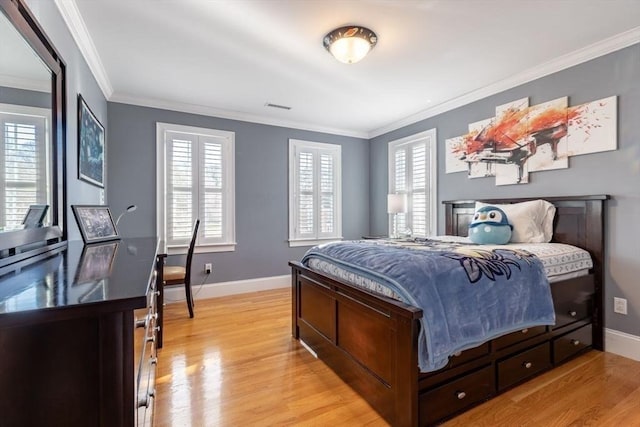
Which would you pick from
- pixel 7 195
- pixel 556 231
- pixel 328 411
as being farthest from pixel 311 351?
pixel 556 231

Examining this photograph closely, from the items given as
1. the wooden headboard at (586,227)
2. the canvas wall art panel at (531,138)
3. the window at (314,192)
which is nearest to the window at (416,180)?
the canvas wall art panel at (531,138)

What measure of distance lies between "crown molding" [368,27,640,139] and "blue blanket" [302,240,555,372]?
1855mm

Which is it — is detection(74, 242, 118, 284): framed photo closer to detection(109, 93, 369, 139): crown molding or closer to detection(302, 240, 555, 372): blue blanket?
detection(302, 240, 555, 372): blue blanket

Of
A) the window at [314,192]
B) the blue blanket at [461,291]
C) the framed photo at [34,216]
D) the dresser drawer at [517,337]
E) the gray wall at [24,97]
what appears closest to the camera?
the gray wall at [24,97]

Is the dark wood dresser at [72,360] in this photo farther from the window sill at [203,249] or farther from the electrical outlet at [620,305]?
the electrical outlet at [620,305]

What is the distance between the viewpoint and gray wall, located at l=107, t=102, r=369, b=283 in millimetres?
3602

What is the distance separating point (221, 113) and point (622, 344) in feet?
15.2

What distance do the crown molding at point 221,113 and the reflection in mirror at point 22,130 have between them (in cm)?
217

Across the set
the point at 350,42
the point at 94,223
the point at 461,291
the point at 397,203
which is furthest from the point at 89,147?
the point at 397,203

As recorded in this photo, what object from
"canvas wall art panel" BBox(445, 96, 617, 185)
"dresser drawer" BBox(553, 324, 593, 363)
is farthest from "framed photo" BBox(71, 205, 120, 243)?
"canvas wall art panel" BBox(445, 96, 617, 185)

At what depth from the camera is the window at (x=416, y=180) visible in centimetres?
407

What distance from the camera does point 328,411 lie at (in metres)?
1.75

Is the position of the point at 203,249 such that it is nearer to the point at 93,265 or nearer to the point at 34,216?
the point at 34,216

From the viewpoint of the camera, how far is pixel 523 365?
199 cm
